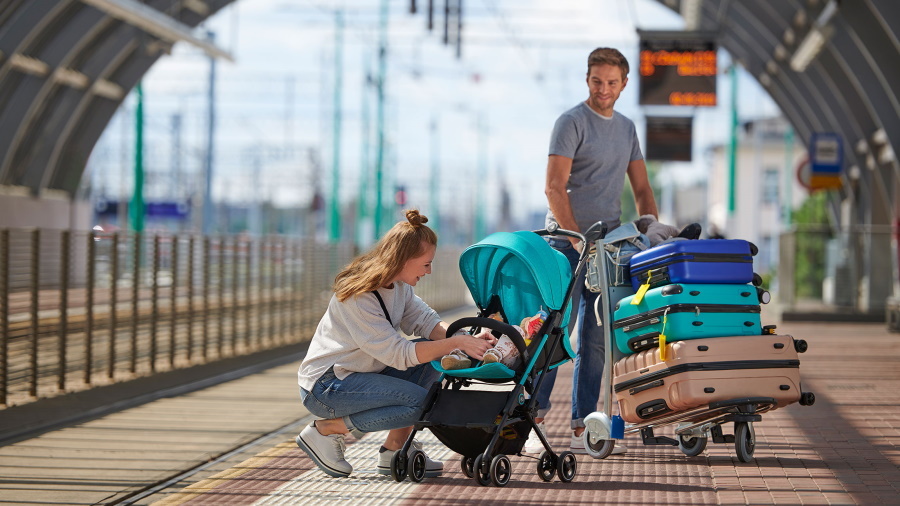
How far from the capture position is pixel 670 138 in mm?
25250

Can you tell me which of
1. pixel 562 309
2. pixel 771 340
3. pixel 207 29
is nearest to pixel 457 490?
pixel 562 309

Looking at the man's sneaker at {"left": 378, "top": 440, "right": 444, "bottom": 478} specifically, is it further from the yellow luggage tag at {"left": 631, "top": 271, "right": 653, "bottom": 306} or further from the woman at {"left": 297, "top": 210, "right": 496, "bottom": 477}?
the yellow luggage tag at {"left": 631, "top": 271, "right": 653, "bottom": 306}

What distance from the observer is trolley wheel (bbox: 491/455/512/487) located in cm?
584

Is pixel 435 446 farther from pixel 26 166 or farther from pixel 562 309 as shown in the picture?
pixel 26 166

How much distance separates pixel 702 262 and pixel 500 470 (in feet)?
4.19

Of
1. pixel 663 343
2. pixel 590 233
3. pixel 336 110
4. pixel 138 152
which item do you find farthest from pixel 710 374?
pixel 336 110

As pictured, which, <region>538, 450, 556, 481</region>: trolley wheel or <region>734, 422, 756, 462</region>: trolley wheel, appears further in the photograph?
<region>734, 422, 756, 462</region>: trolley wheel

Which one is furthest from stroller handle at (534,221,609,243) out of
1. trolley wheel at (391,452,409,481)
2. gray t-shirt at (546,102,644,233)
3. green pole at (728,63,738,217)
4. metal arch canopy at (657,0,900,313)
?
green pole at (728,63,738,217)

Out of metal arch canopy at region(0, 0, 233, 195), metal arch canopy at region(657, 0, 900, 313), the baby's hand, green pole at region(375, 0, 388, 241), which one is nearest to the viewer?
the baby's hand

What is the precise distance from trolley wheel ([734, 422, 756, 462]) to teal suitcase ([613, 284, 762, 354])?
0.47 meters

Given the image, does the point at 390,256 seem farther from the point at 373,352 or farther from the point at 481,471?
the point at 481,471

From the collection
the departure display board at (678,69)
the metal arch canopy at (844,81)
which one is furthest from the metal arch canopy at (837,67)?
the departure display board at (678,69)

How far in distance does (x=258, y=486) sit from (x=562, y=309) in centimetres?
159

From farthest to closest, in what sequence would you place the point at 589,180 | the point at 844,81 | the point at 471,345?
the point at 844,81 < the point at 589,180 < the point at 471,345
